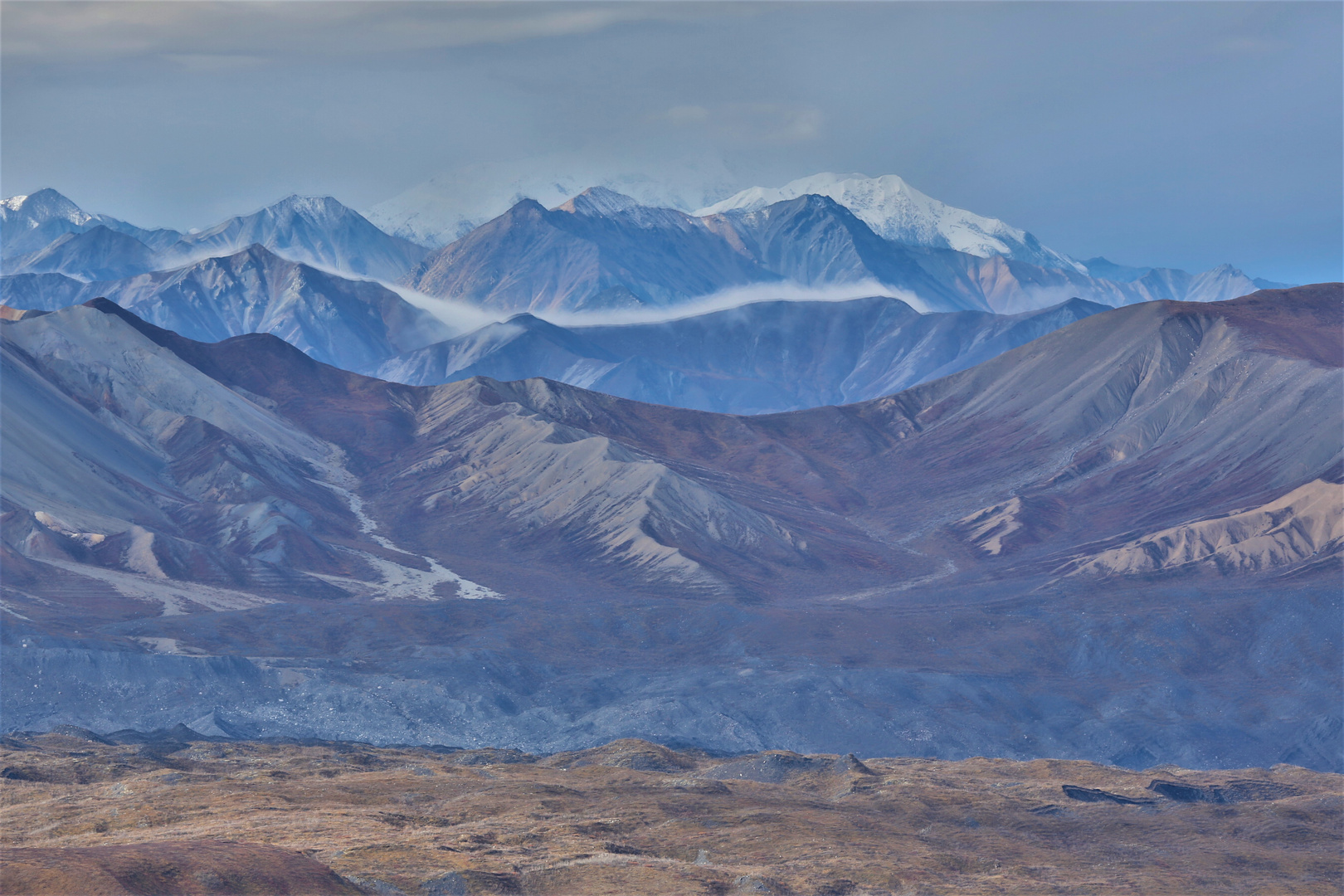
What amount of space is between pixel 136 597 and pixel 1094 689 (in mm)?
81301

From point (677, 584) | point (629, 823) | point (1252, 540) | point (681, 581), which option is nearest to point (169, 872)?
point (629, 823)

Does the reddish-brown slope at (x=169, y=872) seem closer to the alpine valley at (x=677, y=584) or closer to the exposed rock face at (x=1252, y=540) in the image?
the alpine valley at (x=677, y=584)

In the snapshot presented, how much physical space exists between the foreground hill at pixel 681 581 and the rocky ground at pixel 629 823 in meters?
17.2

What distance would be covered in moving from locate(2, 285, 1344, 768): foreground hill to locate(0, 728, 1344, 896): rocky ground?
1720 centimetres

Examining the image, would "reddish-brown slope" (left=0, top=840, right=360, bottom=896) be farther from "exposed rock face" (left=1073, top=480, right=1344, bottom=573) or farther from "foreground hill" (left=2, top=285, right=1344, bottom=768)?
"exposed rock face" (left=1073, top=480, right=1344, bottom=573)

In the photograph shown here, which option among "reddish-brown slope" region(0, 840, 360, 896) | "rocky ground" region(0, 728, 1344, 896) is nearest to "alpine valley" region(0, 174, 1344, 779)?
"rocky ground" region(0, 728, 1344, 896)

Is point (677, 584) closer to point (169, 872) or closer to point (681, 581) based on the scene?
point (681, 581)

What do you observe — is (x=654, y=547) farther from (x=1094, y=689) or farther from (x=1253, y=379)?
(x=1253, y=379)

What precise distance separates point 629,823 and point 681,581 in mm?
77888

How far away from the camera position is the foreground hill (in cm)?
11319

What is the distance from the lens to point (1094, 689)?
407 ft

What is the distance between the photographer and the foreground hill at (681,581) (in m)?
113

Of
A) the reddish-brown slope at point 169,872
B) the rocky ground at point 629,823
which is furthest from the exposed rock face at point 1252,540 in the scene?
the reddish-brown slope at point 169,872

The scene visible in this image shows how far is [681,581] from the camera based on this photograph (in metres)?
150
